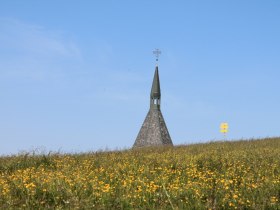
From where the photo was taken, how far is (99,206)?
28.1ft

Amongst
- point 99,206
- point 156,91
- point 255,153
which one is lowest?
point 99,206

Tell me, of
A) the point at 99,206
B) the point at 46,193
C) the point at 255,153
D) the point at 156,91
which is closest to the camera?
the point at 99,206

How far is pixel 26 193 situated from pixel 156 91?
124 feet

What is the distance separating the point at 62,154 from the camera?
19.7m

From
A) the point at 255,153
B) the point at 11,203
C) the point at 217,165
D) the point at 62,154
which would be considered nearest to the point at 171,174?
the point at 217,165

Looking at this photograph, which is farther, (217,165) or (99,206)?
(217,165)

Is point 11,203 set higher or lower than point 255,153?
lower

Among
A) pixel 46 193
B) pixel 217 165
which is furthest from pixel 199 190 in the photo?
pixel 217 165

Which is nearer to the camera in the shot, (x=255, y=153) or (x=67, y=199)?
(x=67, y=199)

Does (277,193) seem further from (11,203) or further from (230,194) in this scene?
(11,203)

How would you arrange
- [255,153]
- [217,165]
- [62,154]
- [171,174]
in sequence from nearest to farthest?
[171,174]
[217,165]
[255,153]
[62,154]

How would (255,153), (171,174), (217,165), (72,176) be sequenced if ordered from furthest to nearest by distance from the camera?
(255,153)
(217,165)
(171,174)
(72,176)

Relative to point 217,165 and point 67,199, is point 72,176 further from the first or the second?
point 217,165

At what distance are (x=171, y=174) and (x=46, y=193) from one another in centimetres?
447
